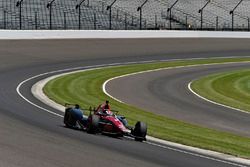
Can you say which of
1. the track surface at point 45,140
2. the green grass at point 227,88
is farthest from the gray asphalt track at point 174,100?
the track surface at point 45,140

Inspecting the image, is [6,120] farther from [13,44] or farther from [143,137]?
[13,44]

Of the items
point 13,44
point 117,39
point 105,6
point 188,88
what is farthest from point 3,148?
point 105,6

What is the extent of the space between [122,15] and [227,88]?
32550 mm

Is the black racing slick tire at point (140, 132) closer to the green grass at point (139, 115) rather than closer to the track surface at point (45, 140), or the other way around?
the track surface at point (45, 140)

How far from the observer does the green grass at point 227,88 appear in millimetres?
28866

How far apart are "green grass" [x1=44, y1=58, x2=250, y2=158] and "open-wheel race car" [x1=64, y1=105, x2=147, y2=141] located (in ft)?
3.84

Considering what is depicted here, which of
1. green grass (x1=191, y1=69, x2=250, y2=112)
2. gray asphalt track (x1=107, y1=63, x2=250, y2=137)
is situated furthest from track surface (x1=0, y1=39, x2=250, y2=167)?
green grass (x1=191, y1=69, x2=250, y2=112)

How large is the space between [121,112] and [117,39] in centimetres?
3181

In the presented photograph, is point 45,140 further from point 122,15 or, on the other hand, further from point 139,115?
point 122,15

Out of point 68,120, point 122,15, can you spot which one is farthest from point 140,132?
point 122,15

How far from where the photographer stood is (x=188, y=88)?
32656 mm

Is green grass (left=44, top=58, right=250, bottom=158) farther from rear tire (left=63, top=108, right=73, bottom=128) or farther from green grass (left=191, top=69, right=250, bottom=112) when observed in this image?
green grass (left=191, top=69, right=250, bottom=112)

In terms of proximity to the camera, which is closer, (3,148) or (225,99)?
(3,148)

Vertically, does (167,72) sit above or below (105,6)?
below
